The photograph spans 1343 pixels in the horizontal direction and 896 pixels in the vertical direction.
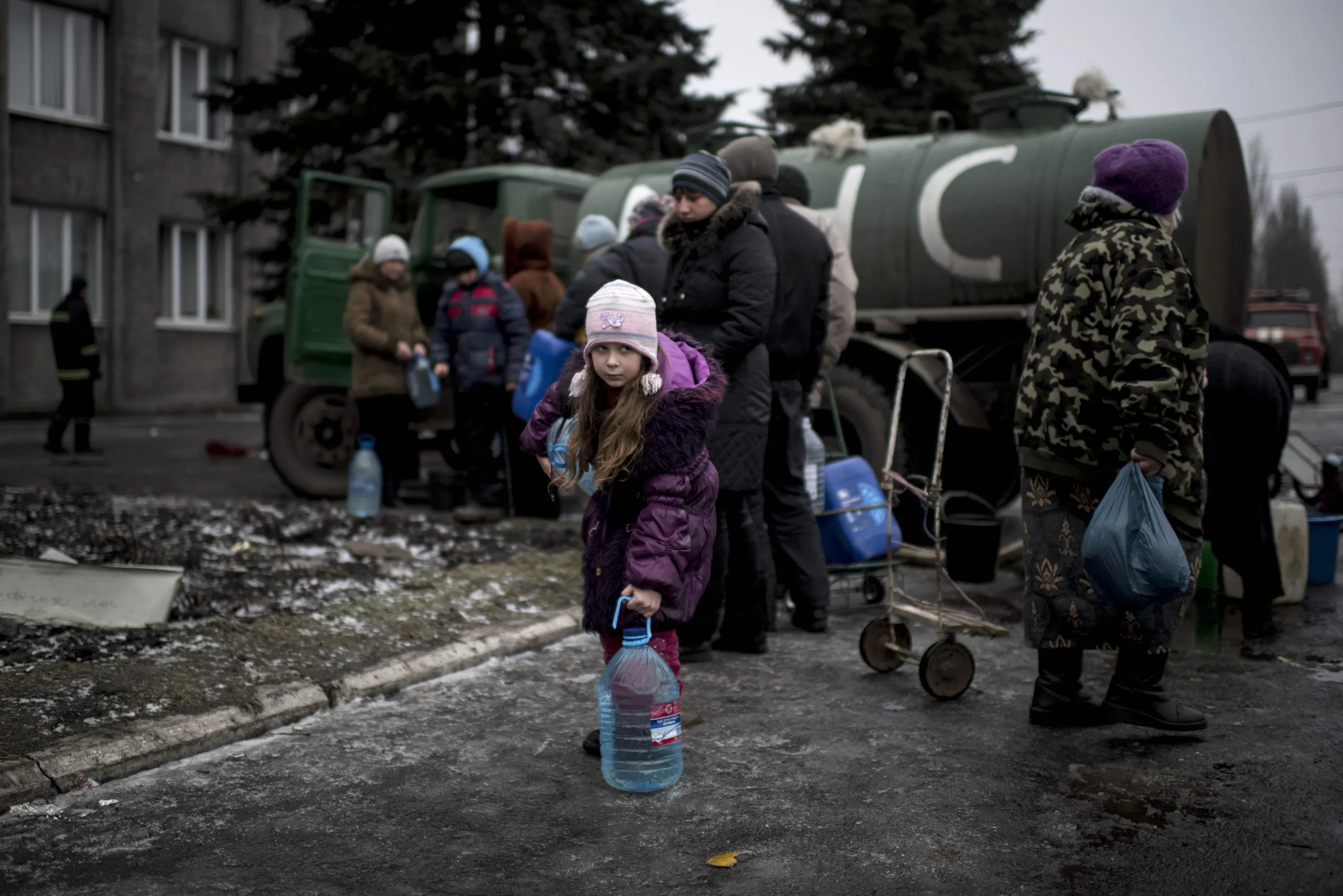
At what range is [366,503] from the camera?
9.25 m

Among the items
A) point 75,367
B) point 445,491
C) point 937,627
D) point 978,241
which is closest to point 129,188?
point 75,367

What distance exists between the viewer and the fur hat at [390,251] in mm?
9258

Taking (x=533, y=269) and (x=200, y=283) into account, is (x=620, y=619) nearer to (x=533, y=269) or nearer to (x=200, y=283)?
(x=533, y=269)

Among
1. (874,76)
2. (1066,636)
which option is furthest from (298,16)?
(1066,636)

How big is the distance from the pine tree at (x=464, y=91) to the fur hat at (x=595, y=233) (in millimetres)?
8209

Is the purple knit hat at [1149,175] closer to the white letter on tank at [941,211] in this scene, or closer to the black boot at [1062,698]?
the black boot at [1062,698]

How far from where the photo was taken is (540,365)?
7180 mm

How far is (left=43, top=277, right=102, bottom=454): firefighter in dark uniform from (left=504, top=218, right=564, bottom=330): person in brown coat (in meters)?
6.76

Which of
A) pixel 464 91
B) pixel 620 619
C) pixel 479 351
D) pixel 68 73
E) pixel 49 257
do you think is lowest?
pixel 620 619

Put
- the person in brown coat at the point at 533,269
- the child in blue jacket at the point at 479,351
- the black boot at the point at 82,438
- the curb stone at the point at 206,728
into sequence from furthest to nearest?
the black boot at the point at 82,438, the person in brown coat at the point at 533,269, the child in blue jacket at the point at 479,351, the curb stone at the point at 206,728

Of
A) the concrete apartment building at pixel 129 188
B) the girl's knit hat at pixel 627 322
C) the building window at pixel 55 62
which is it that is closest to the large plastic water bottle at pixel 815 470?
the girl's knit hat at pixel 627 322

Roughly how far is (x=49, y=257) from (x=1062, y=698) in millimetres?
21757

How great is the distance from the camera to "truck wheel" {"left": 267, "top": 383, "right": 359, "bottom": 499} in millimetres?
9969

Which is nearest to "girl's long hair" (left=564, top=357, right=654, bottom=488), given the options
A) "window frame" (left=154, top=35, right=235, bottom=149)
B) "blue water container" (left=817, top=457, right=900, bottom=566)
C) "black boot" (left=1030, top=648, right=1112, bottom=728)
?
"black boot" (left=1030, top=648, right=1112, bottom=728)
